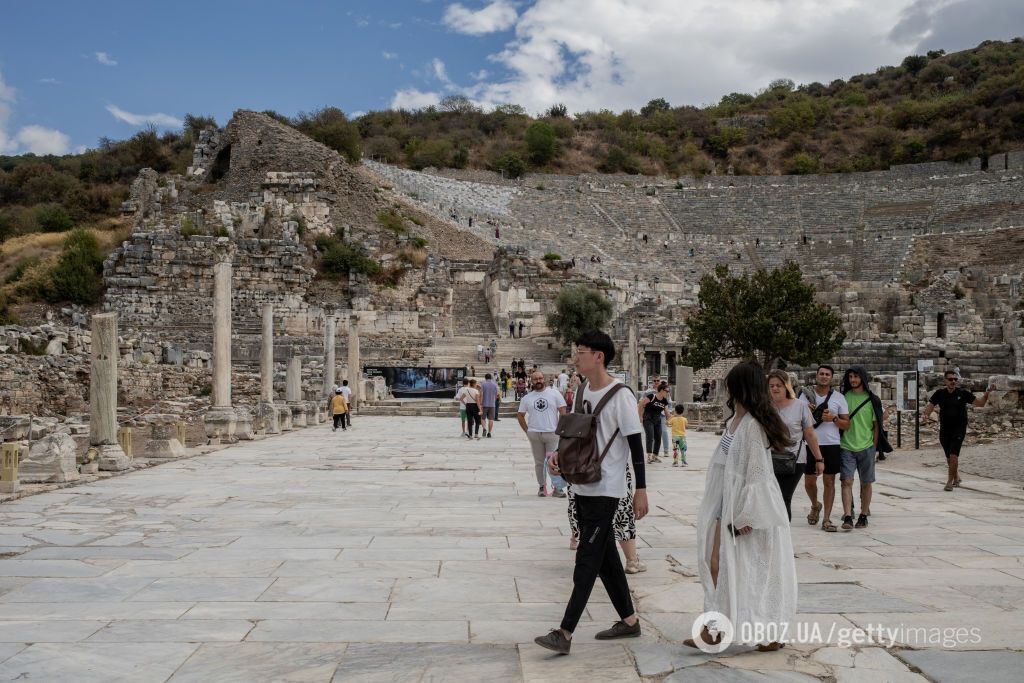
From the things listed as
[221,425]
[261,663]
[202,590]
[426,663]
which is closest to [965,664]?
[426,663]

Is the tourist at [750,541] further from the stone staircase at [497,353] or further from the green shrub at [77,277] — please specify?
the green shrub at [77,277]

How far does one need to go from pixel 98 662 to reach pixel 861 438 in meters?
6.22

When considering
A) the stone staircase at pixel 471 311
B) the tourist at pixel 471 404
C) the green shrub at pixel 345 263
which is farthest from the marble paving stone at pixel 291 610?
the green shrub at pixel 345 263

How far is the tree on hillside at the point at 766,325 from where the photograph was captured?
26.4m

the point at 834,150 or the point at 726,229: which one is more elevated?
the point at 834,150

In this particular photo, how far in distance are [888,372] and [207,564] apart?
26329mm

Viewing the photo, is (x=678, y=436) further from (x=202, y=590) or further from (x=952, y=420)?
(x=202, y=590)

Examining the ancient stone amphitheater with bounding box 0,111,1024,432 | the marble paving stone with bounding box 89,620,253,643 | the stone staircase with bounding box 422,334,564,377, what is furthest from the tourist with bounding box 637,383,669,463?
the stone staircase with bounding box 422,334,564,377

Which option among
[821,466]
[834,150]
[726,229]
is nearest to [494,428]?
[821,466]

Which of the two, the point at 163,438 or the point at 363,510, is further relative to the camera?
the point at 163,438

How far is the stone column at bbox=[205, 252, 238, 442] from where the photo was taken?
17109mm

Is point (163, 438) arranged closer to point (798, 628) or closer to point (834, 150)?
point (798, 628)

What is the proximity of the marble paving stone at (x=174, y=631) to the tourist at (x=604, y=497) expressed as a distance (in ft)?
5.16

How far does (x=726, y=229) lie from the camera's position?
211ft
